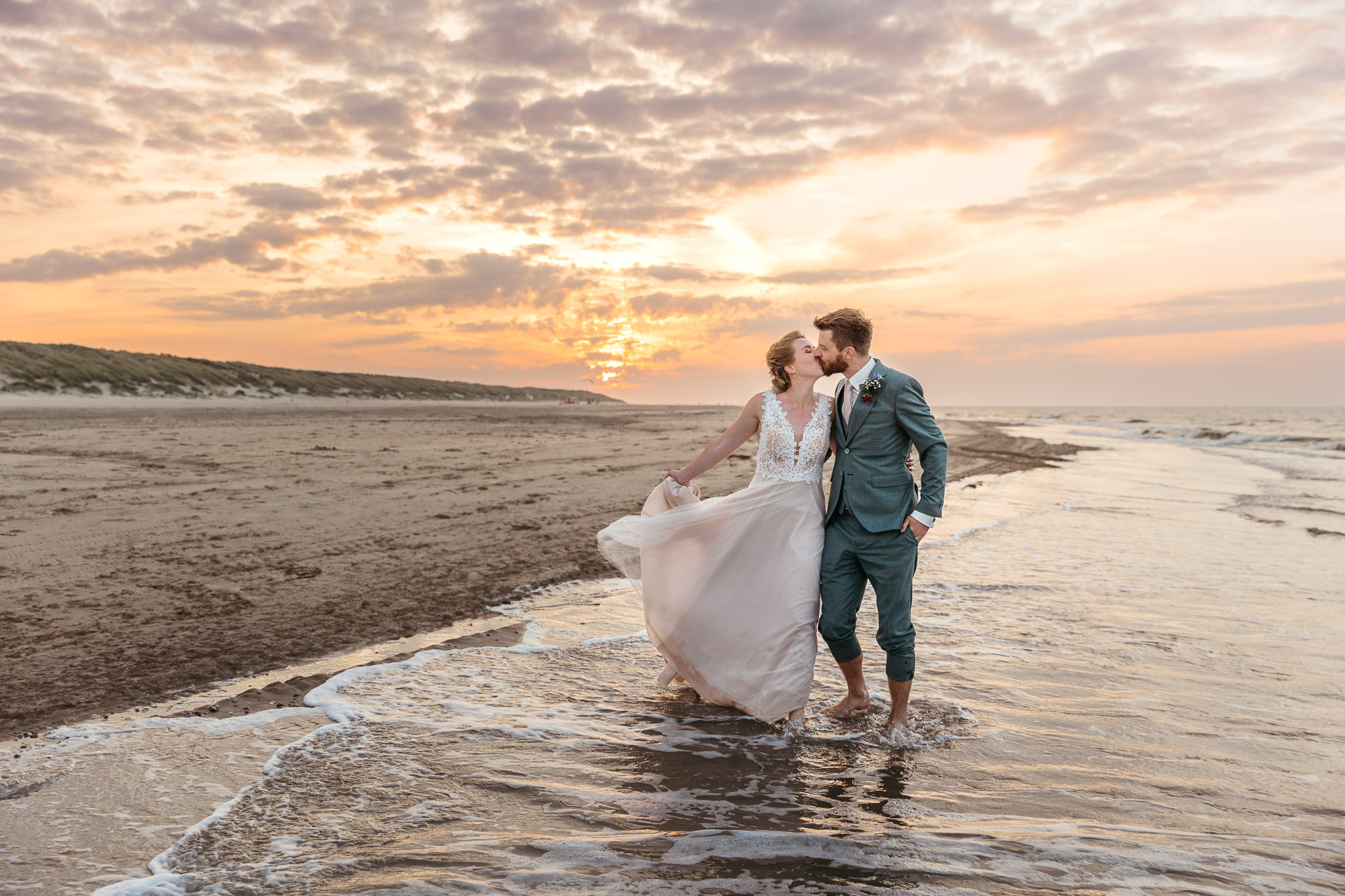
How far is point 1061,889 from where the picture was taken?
2951 mm

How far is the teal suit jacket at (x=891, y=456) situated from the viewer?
4.18 meters

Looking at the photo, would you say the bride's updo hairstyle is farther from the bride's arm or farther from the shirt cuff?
the shirt cuff

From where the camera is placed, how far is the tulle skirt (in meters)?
4.51

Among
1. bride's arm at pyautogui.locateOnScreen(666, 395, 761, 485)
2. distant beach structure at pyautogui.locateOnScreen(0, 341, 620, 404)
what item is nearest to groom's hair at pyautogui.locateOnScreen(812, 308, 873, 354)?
bride's arm at pyautogui.locateOnScreen(666, 395, 761, 485)

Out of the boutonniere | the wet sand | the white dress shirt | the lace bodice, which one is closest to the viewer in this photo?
the boutonniere

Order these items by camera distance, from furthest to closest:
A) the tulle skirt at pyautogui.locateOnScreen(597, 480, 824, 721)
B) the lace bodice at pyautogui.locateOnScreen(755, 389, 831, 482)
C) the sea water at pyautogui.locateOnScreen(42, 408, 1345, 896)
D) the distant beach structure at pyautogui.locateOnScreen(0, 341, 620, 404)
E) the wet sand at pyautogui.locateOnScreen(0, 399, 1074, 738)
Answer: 1. the distant beach structure at pyautogui.locateOnScreen(0, 341, 620, 404)
2. the wet sand at pyautogui.locateOnScreen(0, 399, 1074, 738)
3. the lace bodice at pyautogui.locateOnScreen(755, 389, 831, 482)
4. the tulle skirt at pyautogui.locateOnScreen(597, 480, 824, 721)
5. the sea water at pyautogui.locateOnScreen(42, 408, 1345, 896)

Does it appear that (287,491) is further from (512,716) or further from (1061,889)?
(1061,889)

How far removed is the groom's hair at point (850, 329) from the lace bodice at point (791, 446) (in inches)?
16.5

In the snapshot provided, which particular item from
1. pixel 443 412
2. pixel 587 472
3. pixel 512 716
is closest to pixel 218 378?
pixel 443 412

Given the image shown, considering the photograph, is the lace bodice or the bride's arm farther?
the bride's arm

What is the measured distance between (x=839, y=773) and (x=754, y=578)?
116cm

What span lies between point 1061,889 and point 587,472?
12892 millimetres

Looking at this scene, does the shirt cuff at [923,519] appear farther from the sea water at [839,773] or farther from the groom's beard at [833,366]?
the sea water at [839,773]

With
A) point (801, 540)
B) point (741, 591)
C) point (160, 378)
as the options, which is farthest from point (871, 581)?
point (160, 378)
